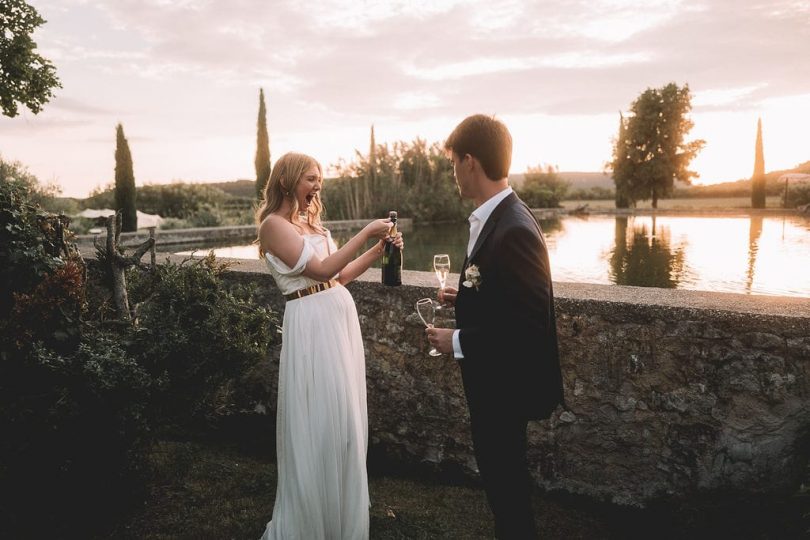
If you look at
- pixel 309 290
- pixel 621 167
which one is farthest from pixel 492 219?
pixel 621 167

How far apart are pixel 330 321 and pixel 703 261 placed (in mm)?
10171

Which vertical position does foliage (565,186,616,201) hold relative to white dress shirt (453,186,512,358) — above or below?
above

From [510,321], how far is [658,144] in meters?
52.4

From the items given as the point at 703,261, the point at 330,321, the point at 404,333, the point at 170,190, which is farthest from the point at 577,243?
the point at 170,190

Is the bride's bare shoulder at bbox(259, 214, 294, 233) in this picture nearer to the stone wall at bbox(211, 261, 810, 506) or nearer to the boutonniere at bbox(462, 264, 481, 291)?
the boutonniere at bbox(462, 264, 481, 291)

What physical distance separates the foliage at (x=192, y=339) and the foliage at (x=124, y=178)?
88.7ft

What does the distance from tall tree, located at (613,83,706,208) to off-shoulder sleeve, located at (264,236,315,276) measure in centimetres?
4962

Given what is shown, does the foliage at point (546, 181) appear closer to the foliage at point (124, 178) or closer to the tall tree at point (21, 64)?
the foliage at point (124, 178)

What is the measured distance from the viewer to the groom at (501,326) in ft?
6.05

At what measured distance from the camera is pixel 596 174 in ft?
470

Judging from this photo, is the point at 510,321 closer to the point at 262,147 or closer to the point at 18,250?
the point at 18,250

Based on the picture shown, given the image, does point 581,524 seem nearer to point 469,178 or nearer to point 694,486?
point 694,486

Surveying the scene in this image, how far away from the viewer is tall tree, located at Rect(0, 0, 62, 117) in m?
13.2

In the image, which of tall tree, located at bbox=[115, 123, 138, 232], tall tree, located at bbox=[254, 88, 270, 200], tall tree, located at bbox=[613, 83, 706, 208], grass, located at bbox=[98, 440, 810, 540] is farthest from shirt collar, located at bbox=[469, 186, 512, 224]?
tall tree, located at bbox=[613, 83, 706, 208]
